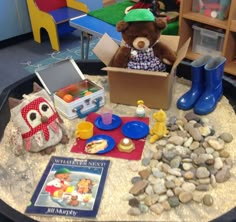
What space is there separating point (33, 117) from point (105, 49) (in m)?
0.34

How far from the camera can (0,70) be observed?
2.21 meters

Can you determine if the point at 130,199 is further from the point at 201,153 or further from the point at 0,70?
the point at 0,70

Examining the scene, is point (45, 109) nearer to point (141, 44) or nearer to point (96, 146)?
point (96, 146)

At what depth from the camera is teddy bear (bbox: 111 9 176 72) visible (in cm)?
97

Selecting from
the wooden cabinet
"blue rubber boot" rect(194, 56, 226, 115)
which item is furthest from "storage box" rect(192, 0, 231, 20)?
"blue rubber boot" rect(194, 56, 226, 115)

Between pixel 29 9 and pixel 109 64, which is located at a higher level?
pixel 109 64

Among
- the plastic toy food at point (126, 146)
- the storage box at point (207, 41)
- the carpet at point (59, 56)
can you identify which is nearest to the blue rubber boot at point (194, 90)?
the plastic toy food at point (126, 146)

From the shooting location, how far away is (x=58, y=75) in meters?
1.12

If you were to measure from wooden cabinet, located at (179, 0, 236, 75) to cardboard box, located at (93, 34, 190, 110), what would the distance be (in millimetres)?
758

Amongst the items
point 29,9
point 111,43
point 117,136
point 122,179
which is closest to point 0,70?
point 29,9

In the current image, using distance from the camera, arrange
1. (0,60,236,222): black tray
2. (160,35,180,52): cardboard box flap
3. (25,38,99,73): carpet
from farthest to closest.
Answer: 1. (25,38,99,73): carpet
2. (160,35,180,52): cardboard box flap
3. (0,60,236,222): black tray

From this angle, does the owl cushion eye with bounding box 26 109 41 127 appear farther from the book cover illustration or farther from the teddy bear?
the teddy bear

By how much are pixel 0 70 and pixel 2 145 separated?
4.53 feet

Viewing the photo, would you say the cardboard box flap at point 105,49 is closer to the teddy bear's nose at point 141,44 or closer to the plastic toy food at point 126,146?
the teddy bear's nose at point 141,44
